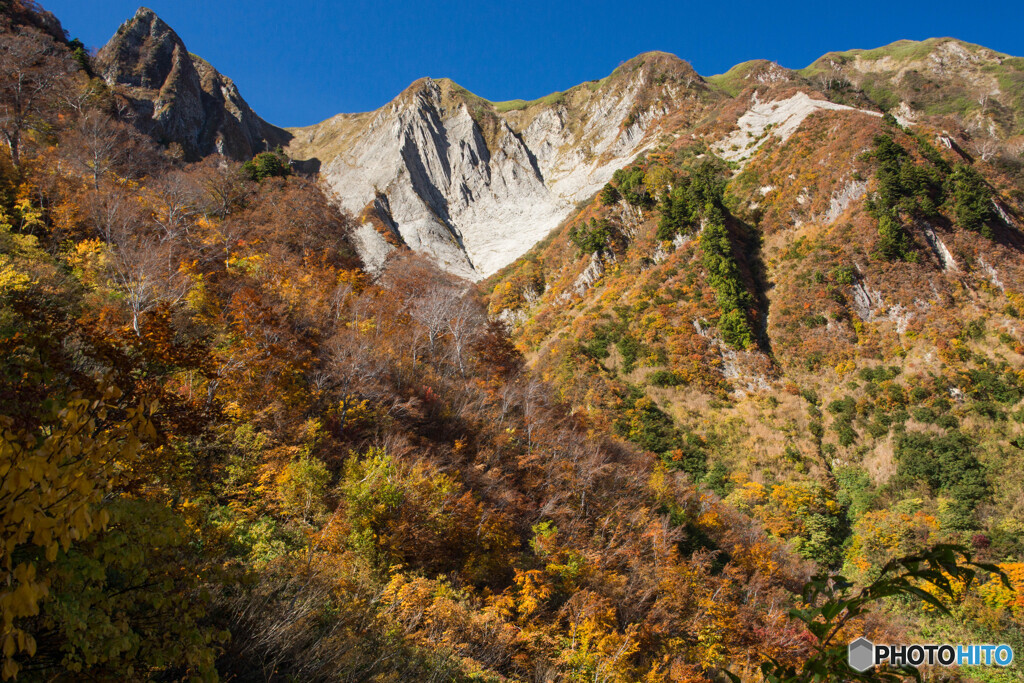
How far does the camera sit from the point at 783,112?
53.5 m

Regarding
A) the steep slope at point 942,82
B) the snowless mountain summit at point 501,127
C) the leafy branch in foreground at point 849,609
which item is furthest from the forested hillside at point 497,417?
the steep slope at point 942,82

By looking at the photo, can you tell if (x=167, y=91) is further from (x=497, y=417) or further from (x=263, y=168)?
(x=497, y=417)

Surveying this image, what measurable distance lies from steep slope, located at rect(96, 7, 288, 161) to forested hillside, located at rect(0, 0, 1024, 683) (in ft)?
15.7

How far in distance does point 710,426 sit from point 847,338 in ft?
41.8

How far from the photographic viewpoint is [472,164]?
75.1 metres

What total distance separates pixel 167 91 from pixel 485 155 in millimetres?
45271

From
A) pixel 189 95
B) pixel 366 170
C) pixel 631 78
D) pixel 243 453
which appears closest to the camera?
pixel 243 453

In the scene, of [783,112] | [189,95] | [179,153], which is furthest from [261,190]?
[783,112]

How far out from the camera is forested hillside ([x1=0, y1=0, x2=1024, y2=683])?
4445 millimetres

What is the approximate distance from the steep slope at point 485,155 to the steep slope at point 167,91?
43.3 feet

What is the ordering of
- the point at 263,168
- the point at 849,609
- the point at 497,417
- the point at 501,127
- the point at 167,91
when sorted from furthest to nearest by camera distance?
the point at 501,127 < the point at 167,91 < the point at 263,168 < the point at 497,417 < the point at 849,609

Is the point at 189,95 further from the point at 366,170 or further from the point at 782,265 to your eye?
the point at 782,265

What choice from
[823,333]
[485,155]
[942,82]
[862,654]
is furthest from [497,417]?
[942,82]

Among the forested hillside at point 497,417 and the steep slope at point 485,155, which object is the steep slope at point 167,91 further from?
the steep slope at point 485,155
